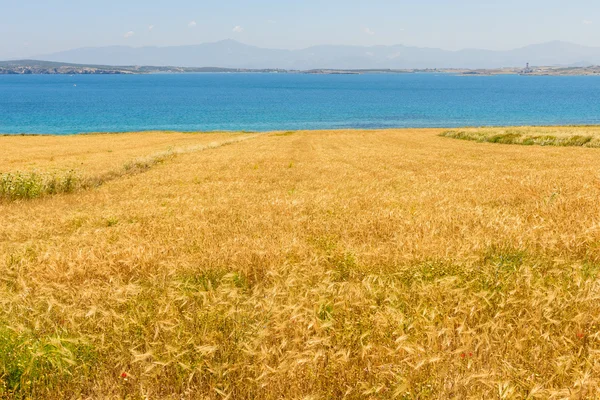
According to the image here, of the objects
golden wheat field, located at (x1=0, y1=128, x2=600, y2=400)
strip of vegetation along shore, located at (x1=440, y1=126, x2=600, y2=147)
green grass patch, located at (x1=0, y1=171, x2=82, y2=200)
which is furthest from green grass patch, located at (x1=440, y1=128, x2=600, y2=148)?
green grass patch, located at (x1=0, y1=171, x2=82, y2=200)

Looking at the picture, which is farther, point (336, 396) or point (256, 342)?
point (256, 342)

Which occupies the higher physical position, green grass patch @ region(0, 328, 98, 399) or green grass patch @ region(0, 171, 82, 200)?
green grass patch @ region(0, 328, 98, 399)

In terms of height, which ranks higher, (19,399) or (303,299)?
(303,299)

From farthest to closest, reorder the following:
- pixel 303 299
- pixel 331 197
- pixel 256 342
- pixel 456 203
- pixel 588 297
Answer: pixel 331 197 < pixel 456 203 < pixel 303 299 < pixel 588 297 < pixel 256 342

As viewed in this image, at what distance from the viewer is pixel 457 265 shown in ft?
16.4

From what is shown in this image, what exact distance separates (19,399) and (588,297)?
489 cm

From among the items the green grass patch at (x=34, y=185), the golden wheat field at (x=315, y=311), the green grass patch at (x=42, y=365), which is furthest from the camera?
the green grass patch at (x=34, y=185)

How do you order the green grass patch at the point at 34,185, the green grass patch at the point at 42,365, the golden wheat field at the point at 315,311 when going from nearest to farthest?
the golden wheat field at the point at 315,311
the green grass patch at the point at 42,365
the green grass patch at the point at 34,185

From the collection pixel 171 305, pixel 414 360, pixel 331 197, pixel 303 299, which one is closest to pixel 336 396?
pixel 414 360

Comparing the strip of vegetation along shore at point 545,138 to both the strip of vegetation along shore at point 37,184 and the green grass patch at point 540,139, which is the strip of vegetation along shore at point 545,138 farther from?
the strip of vegetation along shore at point 37,184

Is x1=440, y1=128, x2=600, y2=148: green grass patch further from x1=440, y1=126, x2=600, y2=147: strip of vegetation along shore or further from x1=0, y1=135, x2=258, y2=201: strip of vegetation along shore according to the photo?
x1=0, y1=135, x2=258, y2=201: strip of vegetation along shore

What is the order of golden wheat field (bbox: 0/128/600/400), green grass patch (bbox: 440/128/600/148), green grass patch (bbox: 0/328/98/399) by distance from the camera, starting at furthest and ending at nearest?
green grass patch (bbox: 440/128/600/148), green grass patch (bbox: 0/328/98/399), golden wheat field (bbox: 0/128/600/400)

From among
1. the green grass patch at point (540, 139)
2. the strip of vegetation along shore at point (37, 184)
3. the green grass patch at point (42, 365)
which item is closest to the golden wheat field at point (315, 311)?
the green grass patch at point (42, 365)

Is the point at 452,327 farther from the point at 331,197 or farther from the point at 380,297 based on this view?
the point at 331,197
